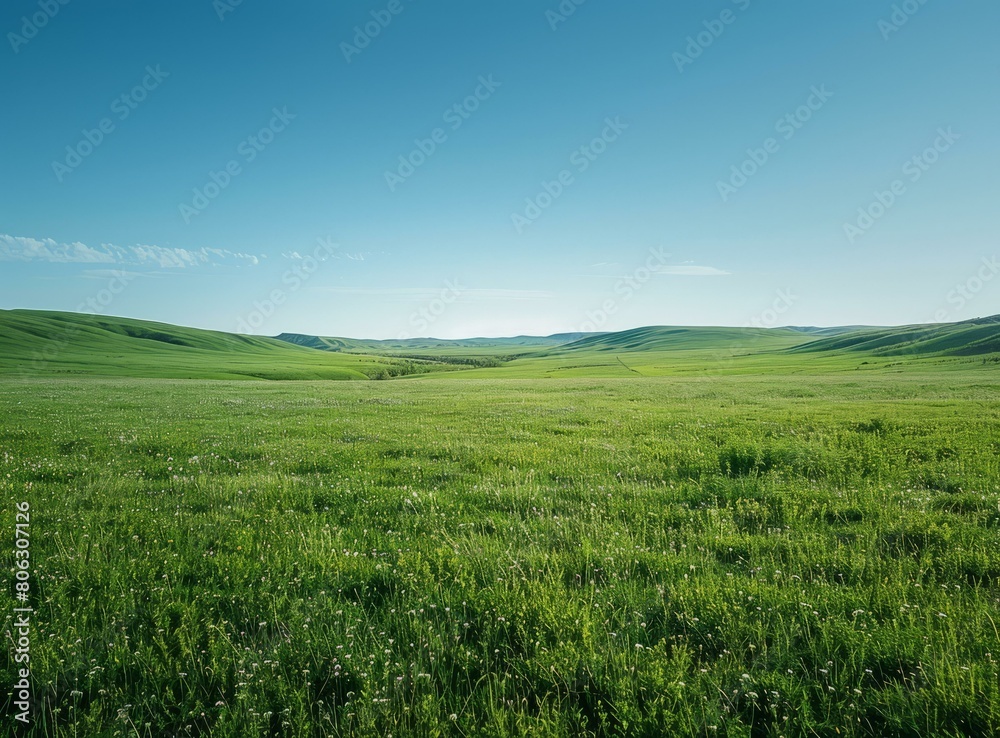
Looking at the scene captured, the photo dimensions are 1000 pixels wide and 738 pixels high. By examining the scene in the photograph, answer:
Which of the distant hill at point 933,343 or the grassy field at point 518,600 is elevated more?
the distant hill at point 933,343

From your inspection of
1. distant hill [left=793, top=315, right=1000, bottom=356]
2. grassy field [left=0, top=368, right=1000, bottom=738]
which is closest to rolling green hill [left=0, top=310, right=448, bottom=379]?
grassy field [left=0, top=368, right=1000, bottom=738]

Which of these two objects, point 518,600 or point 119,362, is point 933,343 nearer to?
point 518,600

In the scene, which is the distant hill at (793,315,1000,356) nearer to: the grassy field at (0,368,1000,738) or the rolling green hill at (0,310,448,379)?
the rolling green hill at (0,310,448,379)

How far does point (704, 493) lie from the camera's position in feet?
28.7

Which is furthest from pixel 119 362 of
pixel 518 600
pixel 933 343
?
pixel 933 343

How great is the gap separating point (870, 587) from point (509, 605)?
3.88 m

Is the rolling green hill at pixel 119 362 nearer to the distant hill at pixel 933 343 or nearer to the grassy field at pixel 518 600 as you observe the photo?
the grassy field at pixel 518 600

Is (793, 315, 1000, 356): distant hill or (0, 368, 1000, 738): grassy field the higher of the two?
(793, 315, 1000, 356): distant hill

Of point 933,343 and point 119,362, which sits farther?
point 933,343

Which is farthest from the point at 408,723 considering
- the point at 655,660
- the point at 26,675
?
the point at 26,675

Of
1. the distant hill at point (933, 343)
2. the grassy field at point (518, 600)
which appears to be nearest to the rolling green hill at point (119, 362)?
the grassy field at point (518, 600)

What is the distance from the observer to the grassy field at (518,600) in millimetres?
3441

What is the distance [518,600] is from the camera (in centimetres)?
476

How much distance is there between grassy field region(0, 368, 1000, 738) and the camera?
11.3ft
